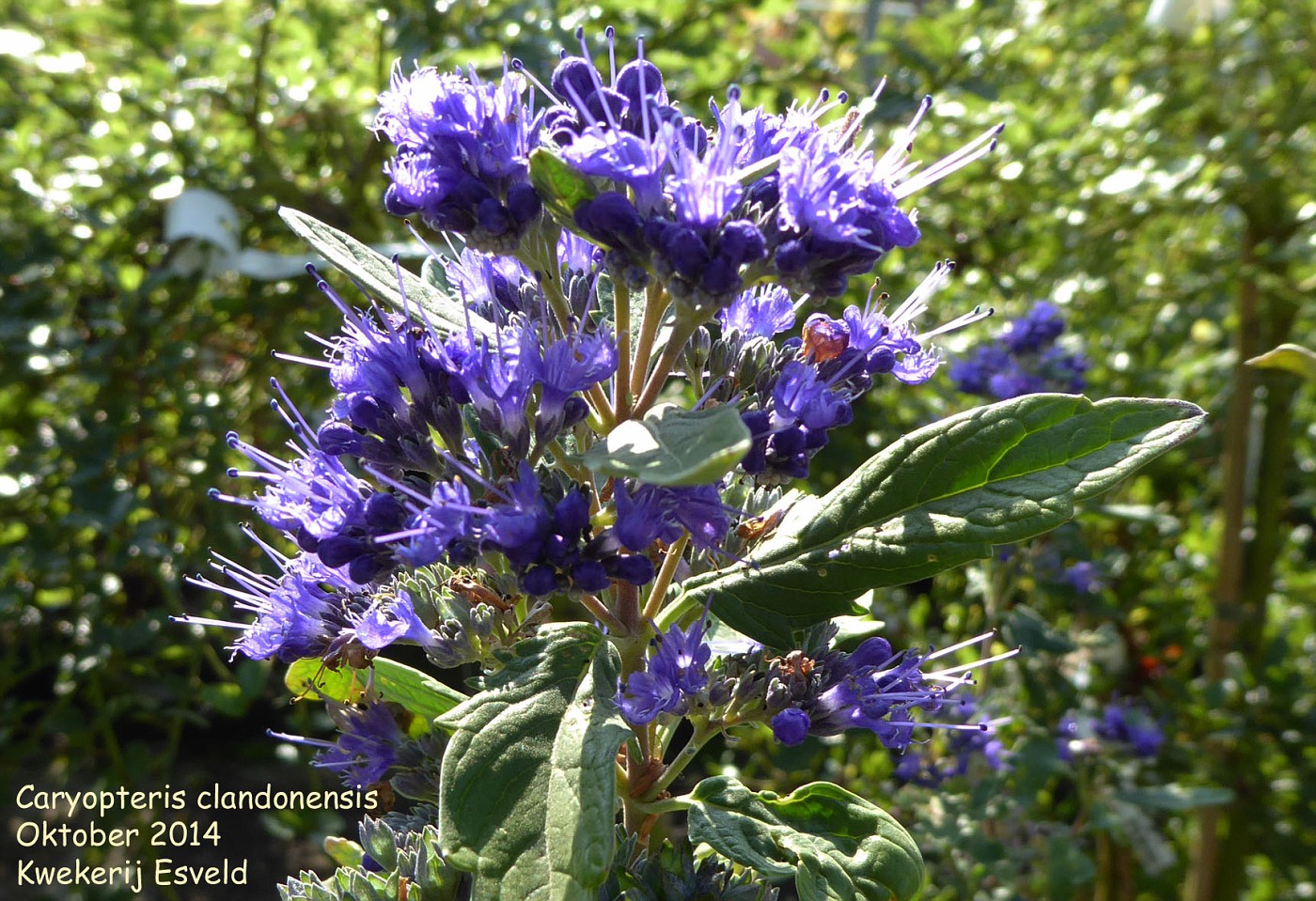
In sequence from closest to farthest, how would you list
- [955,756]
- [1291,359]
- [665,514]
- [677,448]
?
[677,448] < [665,514] < [1291,359] < [955,756]

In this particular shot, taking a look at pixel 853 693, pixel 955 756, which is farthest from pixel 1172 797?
pixel 853 693

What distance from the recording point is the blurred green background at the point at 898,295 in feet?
6.16

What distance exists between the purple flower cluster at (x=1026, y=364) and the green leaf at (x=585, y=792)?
1227 mm

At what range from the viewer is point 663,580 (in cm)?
84

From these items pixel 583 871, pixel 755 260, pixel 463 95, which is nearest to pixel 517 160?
pixel 463 95

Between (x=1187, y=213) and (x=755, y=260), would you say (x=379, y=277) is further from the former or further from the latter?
(x=1187, y=213)

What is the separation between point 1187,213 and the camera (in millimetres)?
2141

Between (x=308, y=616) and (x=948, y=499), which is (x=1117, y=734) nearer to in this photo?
(x=948, y=499)

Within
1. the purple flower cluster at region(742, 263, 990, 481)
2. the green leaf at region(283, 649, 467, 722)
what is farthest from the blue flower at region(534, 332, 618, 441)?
the green leaf at region(283, 649, 467, 722)

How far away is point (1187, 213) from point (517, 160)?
1.81 meters

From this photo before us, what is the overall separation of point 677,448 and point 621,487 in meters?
0.13

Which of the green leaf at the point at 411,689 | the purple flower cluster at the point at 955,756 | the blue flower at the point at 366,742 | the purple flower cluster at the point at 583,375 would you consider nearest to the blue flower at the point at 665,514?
the purple flower cluster at the point at 583,375

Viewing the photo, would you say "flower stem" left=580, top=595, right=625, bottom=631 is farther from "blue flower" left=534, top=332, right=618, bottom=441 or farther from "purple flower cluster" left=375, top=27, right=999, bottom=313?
"purple flower cluster" left=375, top=27, right=999, bottom=313

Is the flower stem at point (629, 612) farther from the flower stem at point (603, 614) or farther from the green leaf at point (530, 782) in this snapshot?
the green leaf at point (530, 782)
